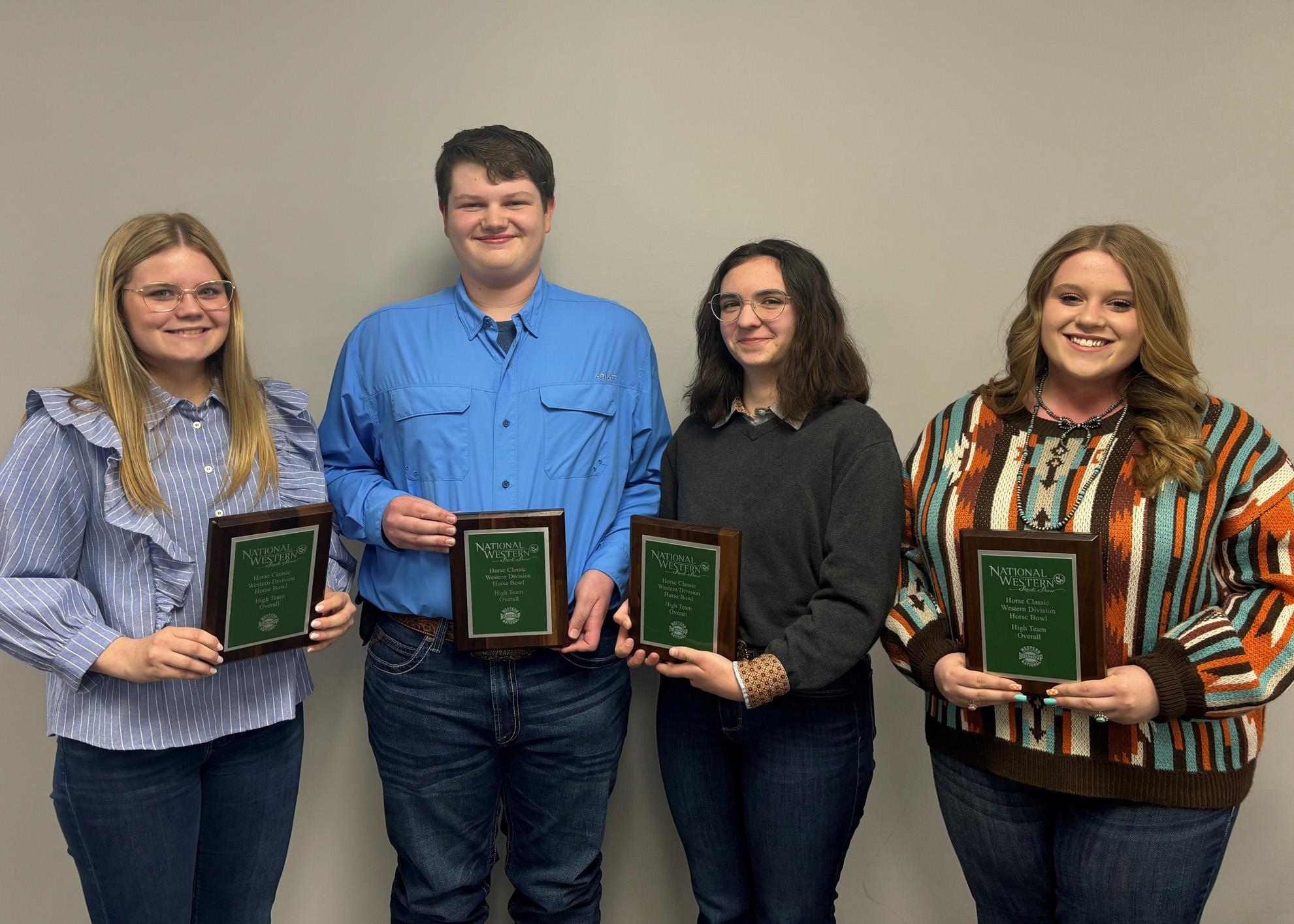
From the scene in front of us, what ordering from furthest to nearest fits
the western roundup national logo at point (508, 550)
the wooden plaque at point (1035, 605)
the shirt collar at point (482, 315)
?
the shirt collar at point (482, 315)
the western roundup national logo at point (508, 550)
the wooden plaque at point (1035, 605)

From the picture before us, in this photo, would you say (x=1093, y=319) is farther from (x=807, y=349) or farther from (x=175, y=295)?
(x=175, y=295)

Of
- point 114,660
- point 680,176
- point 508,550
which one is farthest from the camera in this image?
point 680,176

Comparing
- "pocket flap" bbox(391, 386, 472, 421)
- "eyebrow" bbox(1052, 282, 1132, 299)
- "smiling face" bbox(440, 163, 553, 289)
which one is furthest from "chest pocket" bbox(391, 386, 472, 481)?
"eyebrow" bbox(1052, 282, 1132, 299)

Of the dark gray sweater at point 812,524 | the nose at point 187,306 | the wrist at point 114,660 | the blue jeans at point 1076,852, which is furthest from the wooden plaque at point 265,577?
the blue jeans at point 1076,852

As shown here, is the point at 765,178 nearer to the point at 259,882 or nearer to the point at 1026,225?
the point at 1026,225

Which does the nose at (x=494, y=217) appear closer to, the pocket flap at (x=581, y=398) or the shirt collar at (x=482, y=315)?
the shirt collar at (x=482, y=315)

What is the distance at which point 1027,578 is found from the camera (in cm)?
154

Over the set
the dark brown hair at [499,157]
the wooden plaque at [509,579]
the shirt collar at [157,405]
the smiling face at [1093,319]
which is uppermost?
the dark brown hair at [499,157]

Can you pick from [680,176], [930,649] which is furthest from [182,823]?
[680,176]

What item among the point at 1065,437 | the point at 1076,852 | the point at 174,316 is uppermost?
the point at 174,316

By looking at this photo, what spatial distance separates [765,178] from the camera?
250 centimetres

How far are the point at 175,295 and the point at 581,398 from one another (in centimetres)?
81

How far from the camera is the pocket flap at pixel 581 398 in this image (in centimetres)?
202

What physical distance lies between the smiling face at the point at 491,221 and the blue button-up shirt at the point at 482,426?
0.11m
